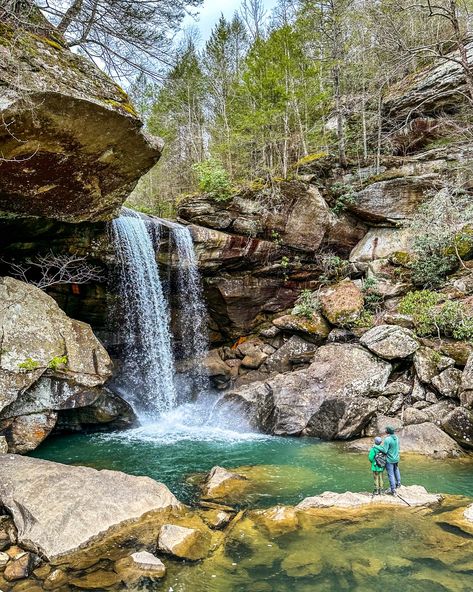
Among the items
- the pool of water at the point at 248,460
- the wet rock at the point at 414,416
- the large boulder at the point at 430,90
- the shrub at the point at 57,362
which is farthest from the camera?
the large boulder at the point at 430,90

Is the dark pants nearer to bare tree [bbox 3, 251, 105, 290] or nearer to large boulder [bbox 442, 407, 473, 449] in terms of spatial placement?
large boulder [bbox 442, 407, 473, 449]

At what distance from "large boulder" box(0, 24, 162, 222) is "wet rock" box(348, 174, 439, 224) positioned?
11.3 metres

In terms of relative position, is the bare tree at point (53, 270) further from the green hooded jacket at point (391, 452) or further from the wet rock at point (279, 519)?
the green hooded jacket at point (391, 452)

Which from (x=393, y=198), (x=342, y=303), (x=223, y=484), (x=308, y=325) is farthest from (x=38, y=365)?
(x=393, y=198)

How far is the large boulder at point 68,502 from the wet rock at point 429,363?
8.11 meters

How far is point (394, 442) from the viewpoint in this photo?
7012mm

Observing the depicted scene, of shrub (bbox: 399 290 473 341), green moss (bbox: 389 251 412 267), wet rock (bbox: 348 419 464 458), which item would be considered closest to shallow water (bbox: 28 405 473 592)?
wet rock (bbox: 348 419 464 458)

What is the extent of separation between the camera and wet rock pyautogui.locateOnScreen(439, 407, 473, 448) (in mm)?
9383

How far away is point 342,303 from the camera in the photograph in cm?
1459

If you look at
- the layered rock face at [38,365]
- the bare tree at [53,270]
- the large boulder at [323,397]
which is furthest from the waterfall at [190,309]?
the layered rock face at [38,365]

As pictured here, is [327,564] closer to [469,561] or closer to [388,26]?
[469,561]

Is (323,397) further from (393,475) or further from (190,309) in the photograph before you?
(190,309)

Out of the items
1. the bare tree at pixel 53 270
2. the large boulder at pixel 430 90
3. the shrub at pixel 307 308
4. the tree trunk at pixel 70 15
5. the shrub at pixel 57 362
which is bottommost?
the shrub at pixel 57 362

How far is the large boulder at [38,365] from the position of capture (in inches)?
372
